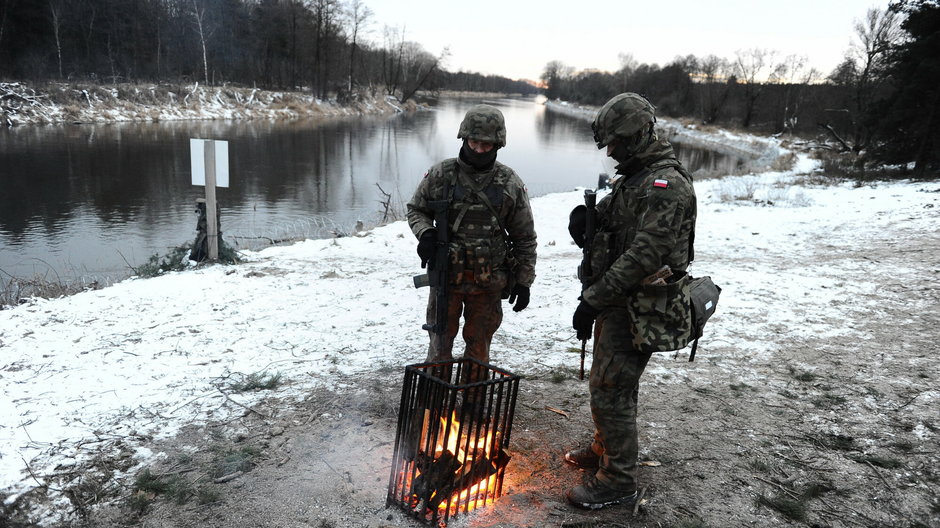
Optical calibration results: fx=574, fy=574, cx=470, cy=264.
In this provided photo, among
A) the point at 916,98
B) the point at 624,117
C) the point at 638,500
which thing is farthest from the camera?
the point at 916,98

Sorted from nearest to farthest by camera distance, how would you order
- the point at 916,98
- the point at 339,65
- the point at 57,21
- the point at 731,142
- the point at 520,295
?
the point at 520,295
the point at 916,98
the point at 57,21
the point at 731,142
the point at 339,65

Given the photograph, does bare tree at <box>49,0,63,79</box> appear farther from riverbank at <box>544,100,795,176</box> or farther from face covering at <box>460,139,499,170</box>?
face covering at <box>460,139,499,170</box>

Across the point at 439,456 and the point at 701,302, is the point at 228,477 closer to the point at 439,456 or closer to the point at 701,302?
the point at 439,456

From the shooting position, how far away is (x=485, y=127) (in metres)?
3.58

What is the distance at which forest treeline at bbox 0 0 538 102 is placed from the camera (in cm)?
3641

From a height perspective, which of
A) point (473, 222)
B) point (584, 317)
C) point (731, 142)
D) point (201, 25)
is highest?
point (201, 25)

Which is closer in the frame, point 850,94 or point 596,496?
point 596,496

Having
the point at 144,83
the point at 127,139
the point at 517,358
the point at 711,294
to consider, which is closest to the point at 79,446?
the point at 517,358

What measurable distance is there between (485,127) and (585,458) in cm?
212

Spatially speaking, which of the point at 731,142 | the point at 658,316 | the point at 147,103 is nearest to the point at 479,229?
the point at 658,316

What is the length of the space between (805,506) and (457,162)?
2.86 meters

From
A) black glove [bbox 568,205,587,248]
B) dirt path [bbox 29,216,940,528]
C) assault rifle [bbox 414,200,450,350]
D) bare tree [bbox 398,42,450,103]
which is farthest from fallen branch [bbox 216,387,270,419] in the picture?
bare tree [bbox 398,42,450,103]

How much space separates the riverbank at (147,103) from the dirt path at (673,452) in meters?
31.1

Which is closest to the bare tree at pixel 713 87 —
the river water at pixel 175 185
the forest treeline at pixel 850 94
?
the forest treeline at pixel 850 94
